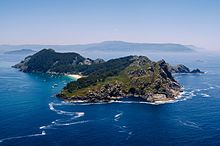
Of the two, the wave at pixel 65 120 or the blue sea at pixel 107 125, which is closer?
the blue sea at pixel 107 125

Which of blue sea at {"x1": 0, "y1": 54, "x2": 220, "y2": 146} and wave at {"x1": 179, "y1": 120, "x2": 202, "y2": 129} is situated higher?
wave at {"x1": 179, "y1": 120, "x2": 202, "y2": 129}

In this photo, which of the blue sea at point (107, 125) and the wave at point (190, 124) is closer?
the blue sea at point (107, 125)

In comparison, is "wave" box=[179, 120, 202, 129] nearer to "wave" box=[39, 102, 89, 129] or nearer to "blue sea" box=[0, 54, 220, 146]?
"blue sea" box=[0, 54, 220, 146]

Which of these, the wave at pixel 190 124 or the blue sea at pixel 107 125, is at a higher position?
the wave at pixel 190 124

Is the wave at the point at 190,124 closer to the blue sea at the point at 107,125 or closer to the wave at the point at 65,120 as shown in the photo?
the blue sea at the point at 107,125

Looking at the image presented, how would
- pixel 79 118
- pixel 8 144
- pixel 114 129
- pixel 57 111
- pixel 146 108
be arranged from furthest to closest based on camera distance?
pixel 146 108 < pixel 57 111 < pixel 79 118 < pixel 114 129 < pixel 8 144

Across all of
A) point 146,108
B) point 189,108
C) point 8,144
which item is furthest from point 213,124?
point 8,144

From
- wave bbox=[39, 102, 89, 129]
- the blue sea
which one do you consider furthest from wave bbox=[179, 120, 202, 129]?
wave bbox=[39, 102, 89, 129]

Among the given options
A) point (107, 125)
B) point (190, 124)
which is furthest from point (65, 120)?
point (190, 124)

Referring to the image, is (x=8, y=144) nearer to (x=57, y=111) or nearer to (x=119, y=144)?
(x=119, y=144)

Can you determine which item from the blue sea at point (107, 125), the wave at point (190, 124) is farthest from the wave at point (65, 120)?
the wave at point (190, 124)

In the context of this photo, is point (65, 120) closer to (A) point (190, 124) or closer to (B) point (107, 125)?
(B) point (107, 125)
